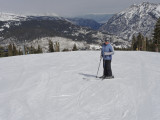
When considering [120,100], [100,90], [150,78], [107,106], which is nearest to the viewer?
[107,106]

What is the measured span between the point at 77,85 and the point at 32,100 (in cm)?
237

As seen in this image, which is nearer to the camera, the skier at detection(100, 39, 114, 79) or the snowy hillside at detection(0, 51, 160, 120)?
the snowy hillside at detection(0, 51, 160, 120)

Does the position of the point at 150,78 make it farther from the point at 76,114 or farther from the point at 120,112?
the point at 76,114

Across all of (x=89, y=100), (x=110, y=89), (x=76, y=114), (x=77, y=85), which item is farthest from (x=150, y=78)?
(x=76, y=114)

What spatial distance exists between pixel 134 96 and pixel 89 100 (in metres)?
1.60

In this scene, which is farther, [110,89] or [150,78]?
[150,78]

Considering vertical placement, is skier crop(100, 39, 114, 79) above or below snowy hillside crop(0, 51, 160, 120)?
above

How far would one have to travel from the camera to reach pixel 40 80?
31.4 feet

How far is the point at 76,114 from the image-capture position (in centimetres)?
536

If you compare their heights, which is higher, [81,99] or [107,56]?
[107,56]

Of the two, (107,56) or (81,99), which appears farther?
(107,56)

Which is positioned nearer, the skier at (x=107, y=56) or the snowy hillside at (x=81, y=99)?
the snowy hillside at (x=81, y=99)

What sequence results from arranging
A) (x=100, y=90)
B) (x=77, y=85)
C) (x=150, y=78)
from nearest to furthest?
(x=100, y=90) < (x=77, y=85) < (x=150, y=78)

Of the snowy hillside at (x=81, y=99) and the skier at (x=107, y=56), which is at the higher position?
the skier at (x=107, y=56)
